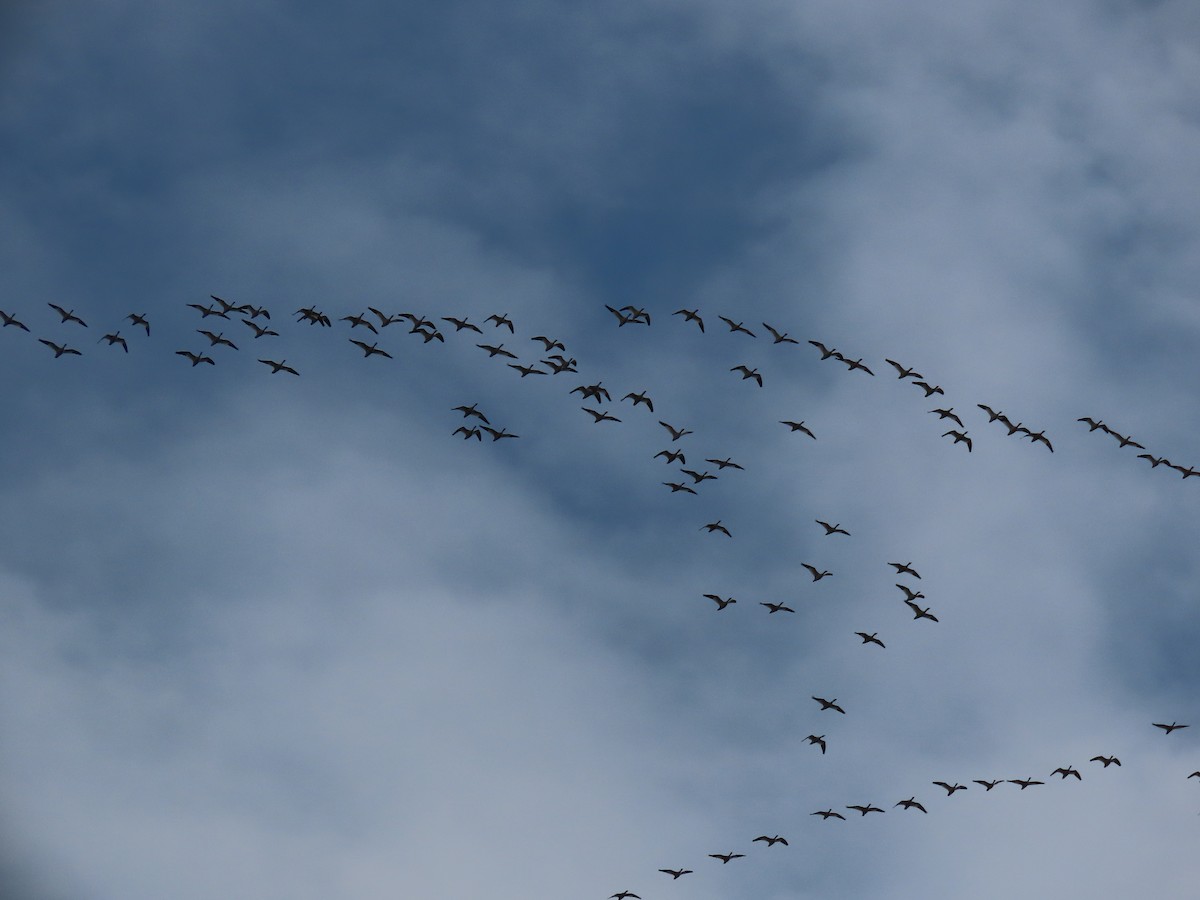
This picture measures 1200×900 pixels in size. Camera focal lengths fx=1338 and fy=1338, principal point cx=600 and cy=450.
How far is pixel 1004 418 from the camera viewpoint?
142250 mm

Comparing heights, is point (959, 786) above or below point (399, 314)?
below

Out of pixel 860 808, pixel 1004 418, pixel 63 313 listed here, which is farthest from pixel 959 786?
pixel 63 313

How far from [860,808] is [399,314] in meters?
73.3

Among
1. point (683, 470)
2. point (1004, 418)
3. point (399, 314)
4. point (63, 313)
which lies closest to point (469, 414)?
point (399, 314)

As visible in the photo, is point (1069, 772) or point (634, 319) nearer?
point (634, 319)

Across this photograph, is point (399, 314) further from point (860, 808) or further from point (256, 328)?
point (860, 808)

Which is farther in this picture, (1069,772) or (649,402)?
(1069,772)

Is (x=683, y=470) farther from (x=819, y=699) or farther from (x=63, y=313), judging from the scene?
(x=63, y=313)

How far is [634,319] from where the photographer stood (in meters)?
140

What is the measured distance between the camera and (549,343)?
464 ft

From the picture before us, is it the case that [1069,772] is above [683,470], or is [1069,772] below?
below

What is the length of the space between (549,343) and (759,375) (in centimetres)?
2242

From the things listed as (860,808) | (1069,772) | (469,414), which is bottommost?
(860,808)

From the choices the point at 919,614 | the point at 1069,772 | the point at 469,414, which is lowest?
the point at 1069,772
